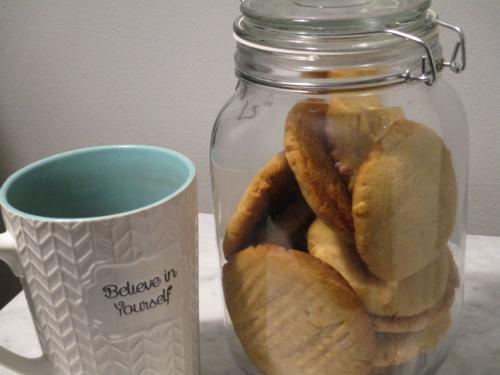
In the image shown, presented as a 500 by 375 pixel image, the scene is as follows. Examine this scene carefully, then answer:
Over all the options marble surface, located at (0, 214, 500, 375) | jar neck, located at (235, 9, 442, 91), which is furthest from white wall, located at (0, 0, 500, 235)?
jar neck, located at (235, 9, 442, 91)

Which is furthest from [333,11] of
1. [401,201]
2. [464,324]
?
[464,324]

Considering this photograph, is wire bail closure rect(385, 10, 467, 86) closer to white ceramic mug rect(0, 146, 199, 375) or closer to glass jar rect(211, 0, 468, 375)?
glass jar rect(211, 0, 468, 375)

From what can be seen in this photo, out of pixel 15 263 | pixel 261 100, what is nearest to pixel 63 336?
pixel 15 263

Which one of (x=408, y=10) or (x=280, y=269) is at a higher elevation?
(x=408, y=10)

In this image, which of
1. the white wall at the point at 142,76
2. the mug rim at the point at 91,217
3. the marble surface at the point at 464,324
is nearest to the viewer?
the mug rim at the point at 91,217

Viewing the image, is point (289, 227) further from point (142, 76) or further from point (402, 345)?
point (142, 76)

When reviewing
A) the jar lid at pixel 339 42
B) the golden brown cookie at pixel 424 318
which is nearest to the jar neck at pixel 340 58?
the jar lid at pixel 339 42

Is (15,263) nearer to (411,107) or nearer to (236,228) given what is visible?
(236,228)

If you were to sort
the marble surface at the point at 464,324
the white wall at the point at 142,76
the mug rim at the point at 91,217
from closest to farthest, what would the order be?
1. the mug rim at the point at 91,217
2. the marble surface at the point at 464,324
3. the white wall at the point at 142,76

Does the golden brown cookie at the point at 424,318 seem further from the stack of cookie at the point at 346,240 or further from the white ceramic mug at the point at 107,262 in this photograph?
the white ceramic mug at the point at 107,262
